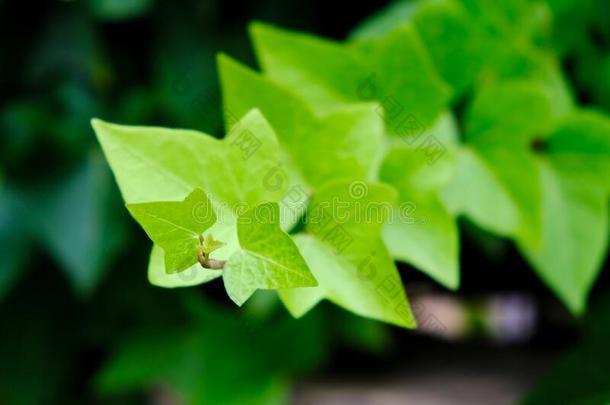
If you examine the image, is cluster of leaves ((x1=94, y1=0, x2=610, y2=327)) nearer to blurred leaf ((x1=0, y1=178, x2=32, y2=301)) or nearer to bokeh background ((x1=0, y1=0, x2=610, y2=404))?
bokeh background ((x1=0, y1=0, x2=610, y2=404))

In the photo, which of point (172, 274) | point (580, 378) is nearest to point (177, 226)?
point (172, 274)

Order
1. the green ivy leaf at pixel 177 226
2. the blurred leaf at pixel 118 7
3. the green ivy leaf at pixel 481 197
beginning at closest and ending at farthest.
→ the green ivy leaf at pixel 177 226, the green ivy leaf at pixel 481 197, the blurred leaf at pixel 118 7

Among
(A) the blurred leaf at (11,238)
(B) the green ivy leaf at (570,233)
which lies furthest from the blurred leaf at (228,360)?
(B) the green ivy leaf at (570,233)

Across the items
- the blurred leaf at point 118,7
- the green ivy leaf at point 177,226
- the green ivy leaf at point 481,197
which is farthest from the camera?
the blurred leaf at point 118,7

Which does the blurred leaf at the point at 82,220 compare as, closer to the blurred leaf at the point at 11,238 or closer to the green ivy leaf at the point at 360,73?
the blurred leaf at the point at 11,238

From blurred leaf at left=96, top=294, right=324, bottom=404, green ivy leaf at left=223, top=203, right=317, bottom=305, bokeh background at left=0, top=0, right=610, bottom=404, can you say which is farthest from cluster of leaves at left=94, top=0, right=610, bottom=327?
blurred leaf at left=96, top=294, right=324, bottom=404

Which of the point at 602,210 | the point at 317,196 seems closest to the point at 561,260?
the point at 602,210

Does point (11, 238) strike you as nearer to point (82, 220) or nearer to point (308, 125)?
point (82, 220)
